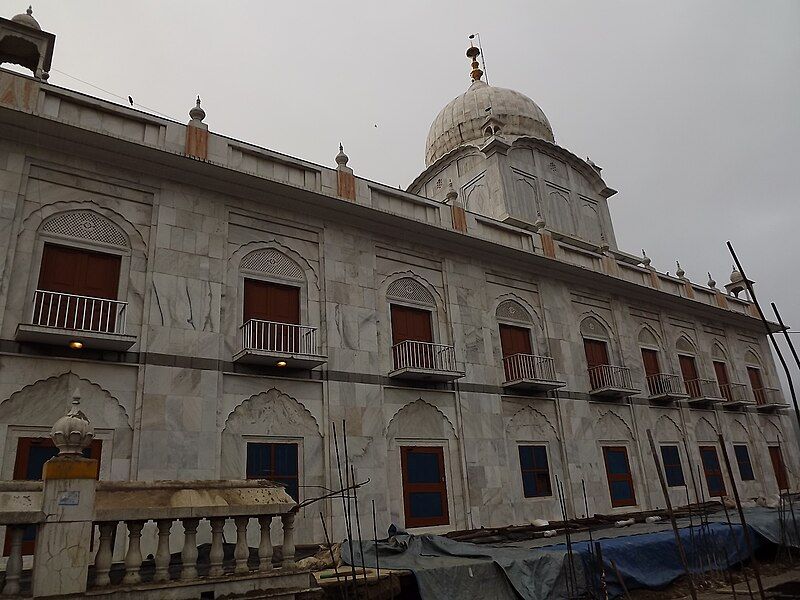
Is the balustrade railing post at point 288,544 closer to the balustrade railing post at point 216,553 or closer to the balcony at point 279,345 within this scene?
the balustrade railing post at point 216,553

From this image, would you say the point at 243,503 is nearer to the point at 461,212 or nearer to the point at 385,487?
the point at 385,487

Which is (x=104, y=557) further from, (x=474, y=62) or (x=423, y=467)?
(x=474, y=62)

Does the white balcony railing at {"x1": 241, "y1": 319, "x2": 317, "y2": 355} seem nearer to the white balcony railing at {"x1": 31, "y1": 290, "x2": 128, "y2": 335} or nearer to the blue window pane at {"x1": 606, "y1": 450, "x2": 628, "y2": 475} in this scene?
the white balcony railing at {"x1": 31, "y1": 290, "x2": 128, "y2": 335}

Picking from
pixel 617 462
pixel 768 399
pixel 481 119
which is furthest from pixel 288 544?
pixel 768 399

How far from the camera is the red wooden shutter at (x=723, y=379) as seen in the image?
25.2 m

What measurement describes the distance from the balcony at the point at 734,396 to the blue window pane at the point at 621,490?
8.54 m

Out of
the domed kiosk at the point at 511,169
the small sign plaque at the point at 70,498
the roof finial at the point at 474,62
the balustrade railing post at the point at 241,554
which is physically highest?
the roof finial at the point at 474,62

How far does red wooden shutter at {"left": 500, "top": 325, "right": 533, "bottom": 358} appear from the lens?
18025 millimetres

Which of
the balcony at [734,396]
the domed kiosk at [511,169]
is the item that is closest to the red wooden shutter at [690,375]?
the balcony at [734,396]

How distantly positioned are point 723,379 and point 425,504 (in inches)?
718

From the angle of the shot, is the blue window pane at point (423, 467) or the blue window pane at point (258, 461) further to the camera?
the blue window pane at point (423, 467)

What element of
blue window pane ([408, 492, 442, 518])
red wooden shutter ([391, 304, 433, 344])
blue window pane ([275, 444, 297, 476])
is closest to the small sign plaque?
blue window pane ([275, 444, 297, 476])

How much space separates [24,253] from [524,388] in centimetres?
1322

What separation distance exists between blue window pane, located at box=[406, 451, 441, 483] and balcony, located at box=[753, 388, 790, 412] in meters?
19.6
